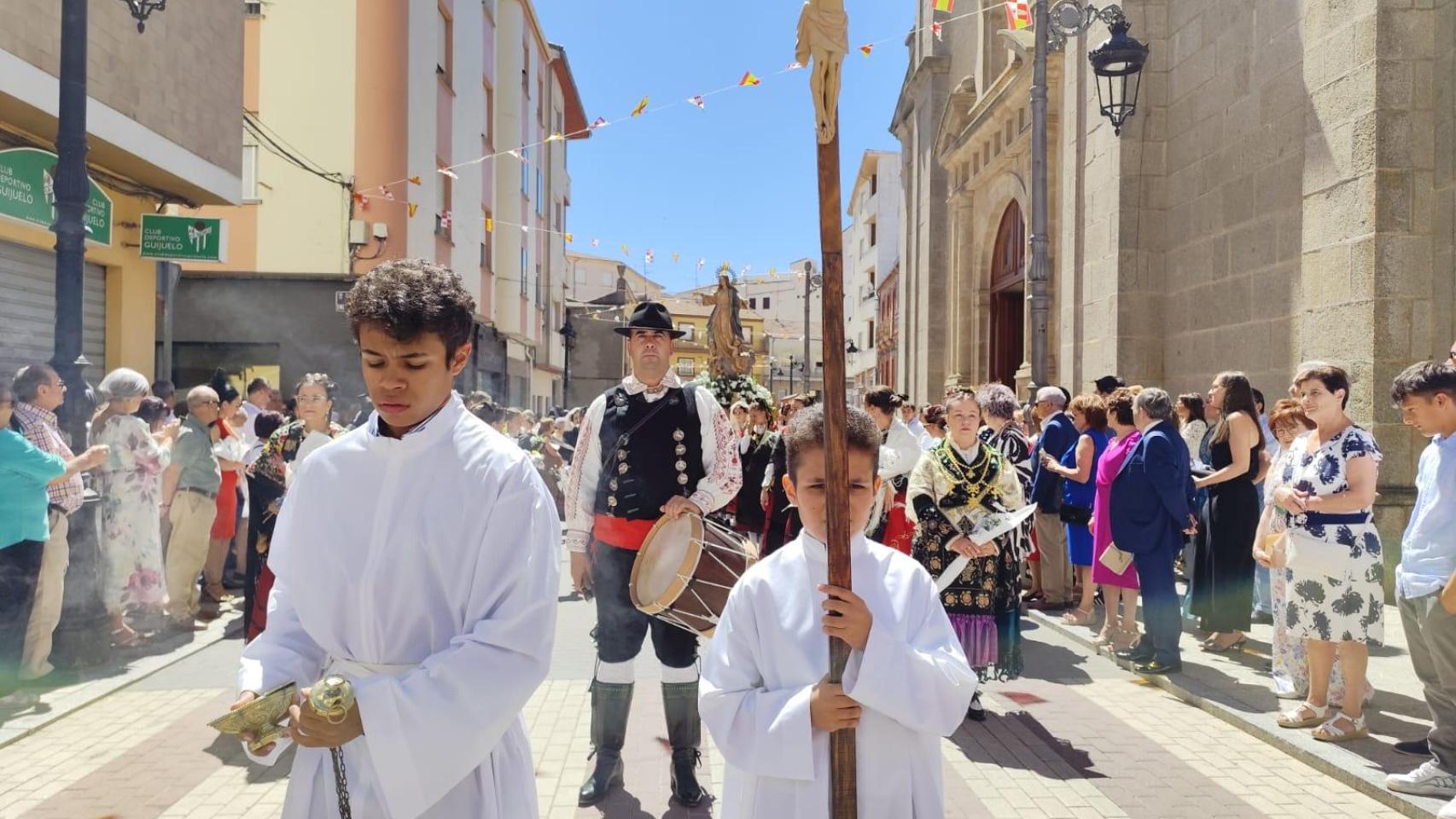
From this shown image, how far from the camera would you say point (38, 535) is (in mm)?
5465

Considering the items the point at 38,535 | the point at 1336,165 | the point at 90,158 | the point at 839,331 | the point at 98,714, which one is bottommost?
the point at 98,714

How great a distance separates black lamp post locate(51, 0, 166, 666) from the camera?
20.5 ft

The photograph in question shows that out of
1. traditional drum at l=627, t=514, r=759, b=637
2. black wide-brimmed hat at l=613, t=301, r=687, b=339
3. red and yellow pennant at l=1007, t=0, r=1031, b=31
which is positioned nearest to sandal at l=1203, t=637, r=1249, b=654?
traditional drum at l=627, t=514, r=759, b=637

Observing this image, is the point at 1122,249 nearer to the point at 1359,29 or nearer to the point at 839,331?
the point at 1359,29

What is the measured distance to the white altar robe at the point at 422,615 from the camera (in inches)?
76.2

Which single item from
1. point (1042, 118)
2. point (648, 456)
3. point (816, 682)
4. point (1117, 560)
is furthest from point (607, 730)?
point (1042, 118)

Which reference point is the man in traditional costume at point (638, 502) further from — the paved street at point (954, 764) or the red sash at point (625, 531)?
the paved street at point (954, 764)

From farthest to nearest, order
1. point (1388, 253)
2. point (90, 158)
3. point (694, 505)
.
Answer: point (90, 158) < point (1388, 253) < point (694, 505)

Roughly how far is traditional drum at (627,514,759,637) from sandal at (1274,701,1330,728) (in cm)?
314

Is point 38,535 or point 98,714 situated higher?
point 38,535

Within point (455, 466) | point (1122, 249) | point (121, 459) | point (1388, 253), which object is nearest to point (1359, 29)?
point (1388, 253)

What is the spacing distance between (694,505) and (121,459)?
490 cm

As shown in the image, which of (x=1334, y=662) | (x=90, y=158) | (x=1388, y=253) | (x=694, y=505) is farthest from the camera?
(x=90, y=158)

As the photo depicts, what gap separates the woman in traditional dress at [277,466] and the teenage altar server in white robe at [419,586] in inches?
129
